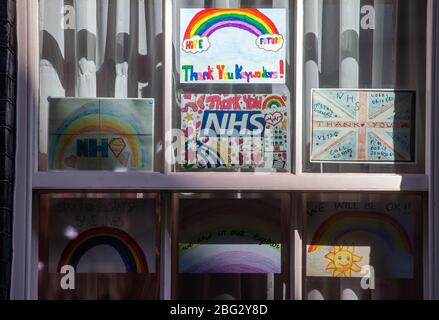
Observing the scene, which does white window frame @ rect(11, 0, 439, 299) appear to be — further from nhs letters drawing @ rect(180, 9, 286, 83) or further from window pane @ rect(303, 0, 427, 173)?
nhs letters drawing @ rect(180, 9, 286, 83)

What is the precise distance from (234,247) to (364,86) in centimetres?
141

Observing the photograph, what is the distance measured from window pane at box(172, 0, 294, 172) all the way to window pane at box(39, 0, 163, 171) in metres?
0.19

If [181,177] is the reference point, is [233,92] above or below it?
above

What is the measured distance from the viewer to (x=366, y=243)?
4.86m

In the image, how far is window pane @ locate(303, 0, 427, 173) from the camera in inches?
192

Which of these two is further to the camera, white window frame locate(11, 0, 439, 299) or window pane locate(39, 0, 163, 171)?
window pane locate(39, 0, 163, 171)

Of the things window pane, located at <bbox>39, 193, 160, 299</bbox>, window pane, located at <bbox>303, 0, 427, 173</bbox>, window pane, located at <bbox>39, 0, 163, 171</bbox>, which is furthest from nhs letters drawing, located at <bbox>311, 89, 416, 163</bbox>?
window pane, located at <bbox>39, 193, 160, 299</bbox>

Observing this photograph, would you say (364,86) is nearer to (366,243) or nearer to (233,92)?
(233,92)

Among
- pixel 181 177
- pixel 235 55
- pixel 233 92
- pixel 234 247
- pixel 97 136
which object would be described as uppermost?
pixel 235 55

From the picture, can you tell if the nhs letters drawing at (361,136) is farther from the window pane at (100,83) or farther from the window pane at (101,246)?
the window pane at (101,246)

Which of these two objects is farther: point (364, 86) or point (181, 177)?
point (364, 86)

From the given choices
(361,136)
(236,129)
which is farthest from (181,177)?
(361,136)

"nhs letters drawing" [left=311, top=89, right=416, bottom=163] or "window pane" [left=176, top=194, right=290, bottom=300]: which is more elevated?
"nhs letters drawing" [left=311, top=89, right=416, bottom=163]

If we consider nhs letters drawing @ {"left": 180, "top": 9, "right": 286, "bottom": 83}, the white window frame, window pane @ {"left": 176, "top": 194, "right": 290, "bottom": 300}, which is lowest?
window pane @ {"left": 176, "top": 194, "right": 290, "bottom": 300}
